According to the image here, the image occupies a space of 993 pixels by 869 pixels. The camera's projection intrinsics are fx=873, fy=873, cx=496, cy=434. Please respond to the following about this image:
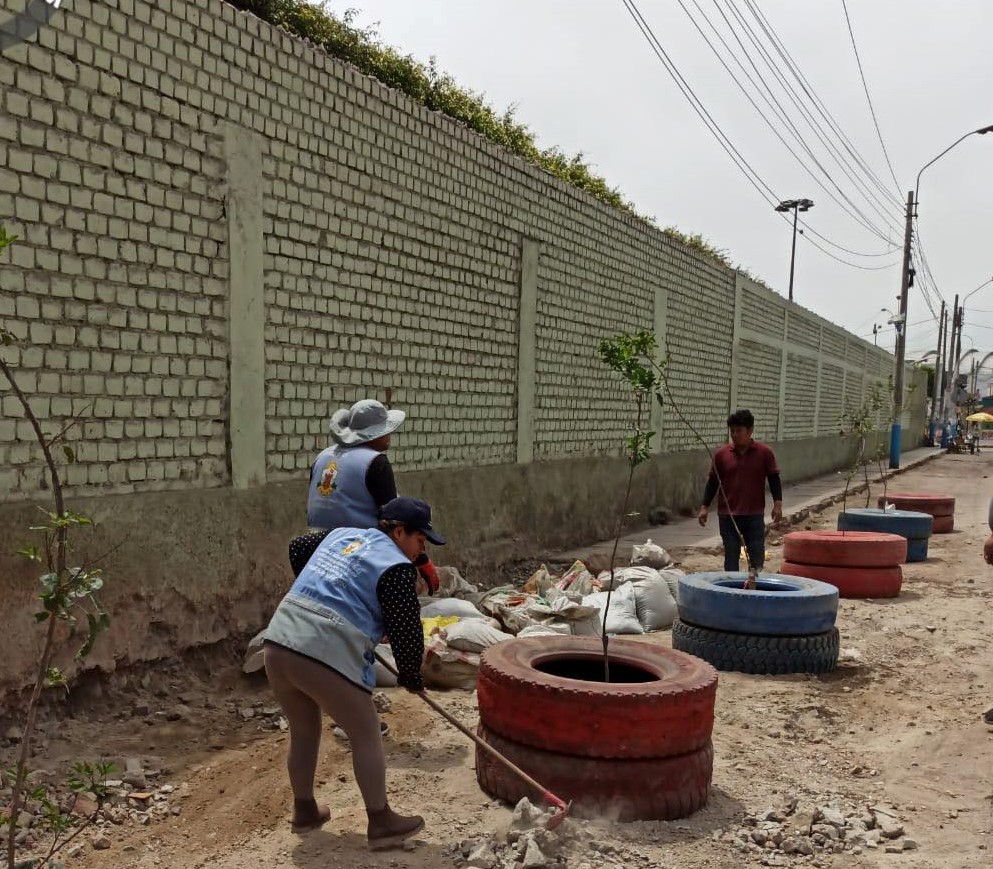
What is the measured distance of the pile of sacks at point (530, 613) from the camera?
17.0ft

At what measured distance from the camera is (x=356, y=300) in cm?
662

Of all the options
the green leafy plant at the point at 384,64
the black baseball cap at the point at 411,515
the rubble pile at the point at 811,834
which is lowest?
the rubble pile at the point at 811,834

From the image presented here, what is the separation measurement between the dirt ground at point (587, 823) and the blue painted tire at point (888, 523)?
12.1 ft

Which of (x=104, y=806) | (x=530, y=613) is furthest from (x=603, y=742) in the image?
(x=530, y=613)

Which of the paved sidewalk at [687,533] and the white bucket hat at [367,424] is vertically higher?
the white bucket hat at [367,424]

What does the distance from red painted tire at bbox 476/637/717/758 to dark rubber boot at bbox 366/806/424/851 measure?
581 millimetres

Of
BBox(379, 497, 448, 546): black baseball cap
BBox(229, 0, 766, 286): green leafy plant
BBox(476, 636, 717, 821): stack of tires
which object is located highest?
BBox(229, 0, 766, 286): green leafy plant

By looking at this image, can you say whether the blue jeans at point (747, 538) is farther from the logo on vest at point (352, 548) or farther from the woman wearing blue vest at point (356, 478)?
the logo on vest at point (352, 548)

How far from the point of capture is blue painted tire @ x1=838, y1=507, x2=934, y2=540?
32.8 ft

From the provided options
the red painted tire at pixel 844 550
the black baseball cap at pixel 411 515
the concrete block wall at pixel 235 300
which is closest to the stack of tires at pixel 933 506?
the red painted tire at pixel 844 550

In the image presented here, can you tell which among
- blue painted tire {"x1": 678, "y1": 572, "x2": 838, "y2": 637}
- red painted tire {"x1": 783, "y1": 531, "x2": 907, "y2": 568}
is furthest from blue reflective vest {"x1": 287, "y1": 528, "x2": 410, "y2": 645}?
red painted tire {"x1": 783, "y1": 531, "x2": 907, "y2": 568}

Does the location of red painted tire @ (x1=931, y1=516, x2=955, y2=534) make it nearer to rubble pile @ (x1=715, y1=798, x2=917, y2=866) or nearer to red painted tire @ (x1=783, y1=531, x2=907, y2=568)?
red painted tire @ (x1=783, y1=531, x2=907, y2=568)

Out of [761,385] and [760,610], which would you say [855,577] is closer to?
Result: [760,610]

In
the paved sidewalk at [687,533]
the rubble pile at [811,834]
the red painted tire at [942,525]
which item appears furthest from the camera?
the red painted tire at [942,525]
